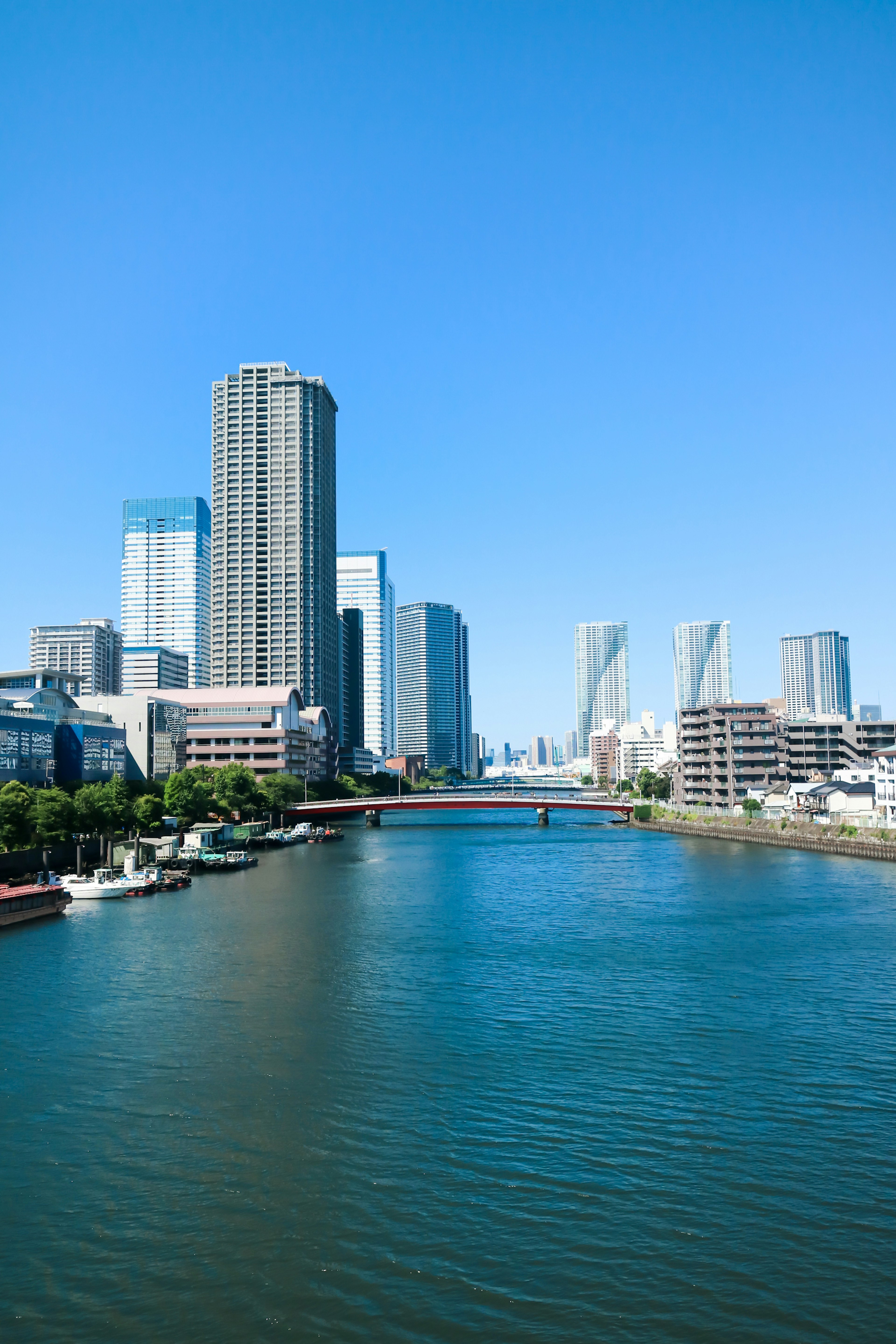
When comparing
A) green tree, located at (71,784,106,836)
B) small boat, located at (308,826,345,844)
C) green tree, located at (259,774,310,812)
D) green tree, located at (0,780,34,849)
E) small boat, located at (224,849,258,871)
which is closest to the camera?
green tree, located at (0,780,34,849)

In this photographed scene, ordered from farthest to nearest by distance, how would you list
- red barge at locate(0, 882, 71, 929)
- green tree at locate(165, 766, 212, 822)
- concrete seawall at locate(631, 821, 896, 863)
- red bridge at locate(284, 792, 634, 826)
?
red bridge at locate(284, 792, 634, 826), green tree at locate(165, 766, 212, 822), concrete seawall at locate(631, 821, 896, 863), red barge at locate(0, 882, 71, 929)

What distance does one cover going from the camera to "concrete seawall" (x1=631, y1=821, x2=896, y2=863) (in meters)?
89.8

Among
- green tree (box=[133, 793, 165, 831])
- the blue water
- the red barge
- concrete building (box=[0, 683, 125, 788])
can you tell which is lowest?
Result: the blue water

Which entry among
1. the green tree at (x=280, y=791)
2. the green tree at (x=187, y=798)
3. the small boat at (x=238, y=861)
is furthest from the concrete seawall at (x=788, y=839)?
the green tree at (x=187, y=798)

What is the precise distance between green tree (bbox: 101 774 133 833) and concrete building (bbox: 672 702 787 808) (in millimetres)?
89953

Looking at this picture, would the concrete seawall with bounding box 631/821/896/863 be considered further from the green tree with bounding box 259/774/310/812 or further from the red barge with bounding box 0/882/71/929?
the red barge with bounding box 0/882/71/929

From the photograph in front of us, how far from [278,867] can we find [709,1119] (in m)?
72.6

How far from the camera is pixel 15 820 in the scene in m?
70.5

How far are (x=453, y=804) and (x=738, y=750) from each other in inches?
1807

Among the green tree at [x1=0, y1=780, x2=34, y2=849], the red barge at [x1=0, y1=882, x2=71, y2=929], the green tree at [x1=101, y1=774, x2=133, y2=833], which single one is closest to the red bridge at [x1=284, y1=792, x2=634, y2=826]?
the green tree at [x1=101, y1=774, x2=133, y2=833]

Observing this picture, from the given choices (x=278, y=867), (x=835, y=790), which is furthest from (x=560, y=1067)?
(x=835, y=790)

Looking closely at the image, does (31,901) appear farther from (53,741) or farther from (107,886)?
(53,741)

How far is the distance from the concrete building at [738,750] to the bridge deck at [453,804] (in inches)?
562

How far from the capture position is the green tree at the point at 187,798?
106438 millimetres
